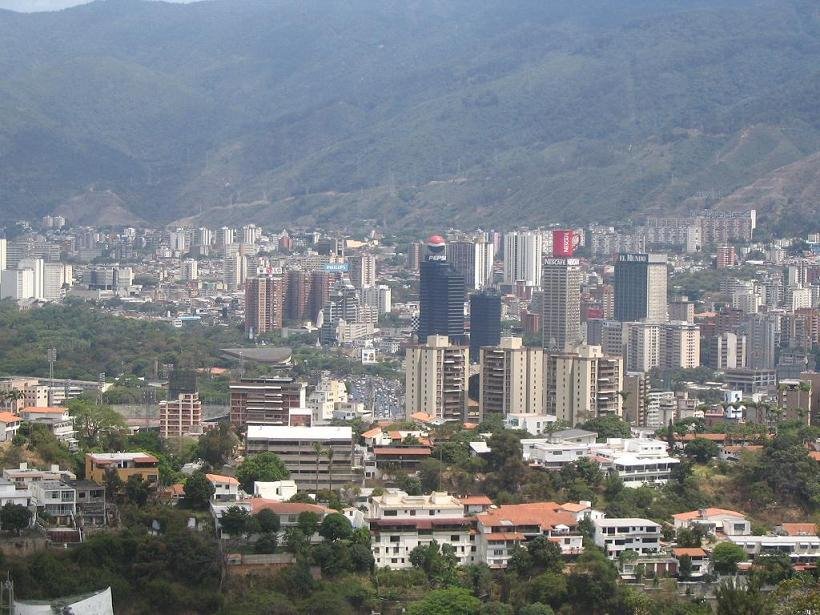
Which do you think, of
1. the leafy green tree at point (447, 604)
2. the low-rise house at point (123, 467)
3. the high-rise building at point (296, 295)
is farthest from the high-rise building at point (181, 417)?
the high-rise building at point (296, 295)

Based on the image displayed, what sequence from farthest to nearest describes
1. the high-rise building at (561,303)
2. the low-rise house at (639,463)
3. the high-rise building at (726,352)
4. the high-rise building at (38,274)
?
the high-rise building at (38,274)
the high-rise building at (561,303)
the high-rise building at (726,352)
the low-rise house at (639,463)

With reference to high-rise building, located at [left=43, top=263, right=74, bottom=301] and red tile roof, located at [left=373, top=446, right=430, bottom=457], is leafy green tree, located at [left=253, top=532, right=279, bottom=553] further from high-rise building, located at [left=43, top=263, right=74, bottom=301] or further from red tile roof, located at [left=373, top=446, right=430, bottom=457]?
high-rise building, located at [left=43, top=263, right=74, bottom=301]

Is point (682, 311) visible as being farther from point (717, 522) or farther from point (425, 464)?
point (717, 522)

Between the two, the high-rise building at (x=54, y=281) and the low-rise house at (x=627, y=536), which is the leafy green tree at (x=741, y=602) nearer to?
the low-rise house at (x=627, y=536)

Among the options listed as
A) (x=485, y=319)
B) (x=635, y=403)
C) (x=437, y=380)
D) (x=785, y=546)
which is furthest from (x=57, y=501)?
(x=485, y=319)

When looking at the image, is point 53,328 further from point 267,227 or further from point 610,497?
point 267,227

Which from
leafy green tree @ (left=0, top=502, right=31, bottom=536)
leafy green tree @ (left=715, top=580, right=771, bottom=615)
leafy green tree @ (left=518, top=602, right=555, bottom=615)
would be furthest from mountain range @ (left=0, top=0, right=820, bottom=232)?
leafy green tree @ (left=715, top=580, right=771, bottom=615)

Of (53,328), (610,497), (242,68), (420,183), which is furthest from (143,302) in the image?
(242,68)
